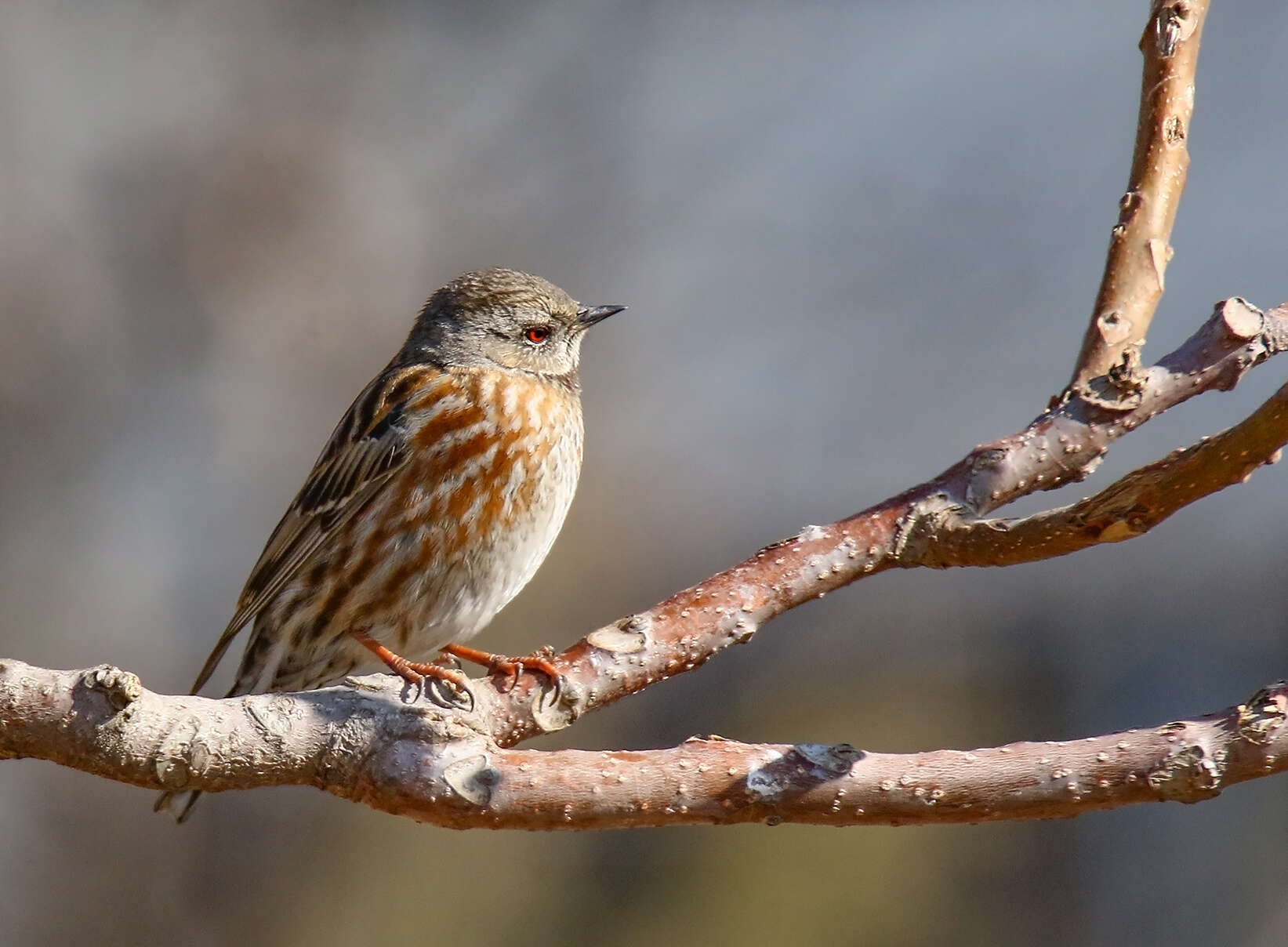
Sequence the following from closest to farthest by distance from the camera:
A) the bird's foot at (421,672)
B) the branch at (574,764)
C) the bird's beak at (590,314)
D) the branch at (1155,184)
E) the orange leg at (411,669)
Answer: the branch at (574,764) → the bird's foot at (421,672) → the orange leg at (411,669) → the branch at (1155,184) → the bird's beak at (590,314)

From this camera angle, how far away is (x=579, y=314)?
18.6ft

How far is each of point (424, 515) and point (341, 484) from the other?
0.53 metres

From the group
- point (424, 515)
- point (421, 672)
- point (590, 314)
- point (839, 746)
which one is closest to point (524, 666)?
point (421, 672)

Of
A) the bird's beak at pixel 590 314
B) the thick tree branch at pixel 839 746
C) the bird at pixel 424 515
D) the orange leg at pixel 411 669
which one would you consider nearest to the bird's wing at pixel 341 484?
the bird at pixel 424 515

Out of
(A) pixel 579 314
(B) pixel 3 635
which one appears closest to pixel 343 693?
(A) pixel 579 314

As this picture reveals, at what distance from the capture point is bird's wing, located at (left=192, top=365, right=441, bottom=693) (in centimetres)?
511

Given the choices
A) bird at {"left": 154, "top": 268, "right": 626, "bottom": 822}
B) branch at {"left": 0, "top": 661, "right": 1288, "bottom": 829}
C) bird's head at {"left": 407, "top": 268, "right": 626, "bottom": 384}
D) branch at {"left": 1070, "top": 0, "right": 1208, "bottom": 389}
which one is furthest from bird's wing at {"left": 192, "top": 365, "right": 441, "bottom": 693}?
branch at {"left": 1070, "top": 0, "right": 1208, "bottom": 389}

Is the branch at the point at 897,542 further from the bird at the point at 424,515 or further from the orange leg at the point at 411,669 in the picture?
the bird at the point at 424,515

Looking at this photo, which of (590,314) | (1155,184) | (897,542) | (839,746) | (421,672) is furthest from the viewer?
(590,314)

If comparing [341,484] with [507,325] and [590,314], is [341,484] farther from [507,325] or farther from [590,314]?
[590,314]

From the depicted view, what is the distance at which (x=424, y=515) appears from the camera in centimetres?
488

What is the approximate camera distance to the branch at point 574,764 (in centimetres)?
289

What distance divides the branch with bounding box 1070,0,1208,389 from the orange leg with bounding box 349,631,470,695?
184 centimetres

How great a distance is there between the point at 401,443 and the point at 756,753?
90.6 inches
